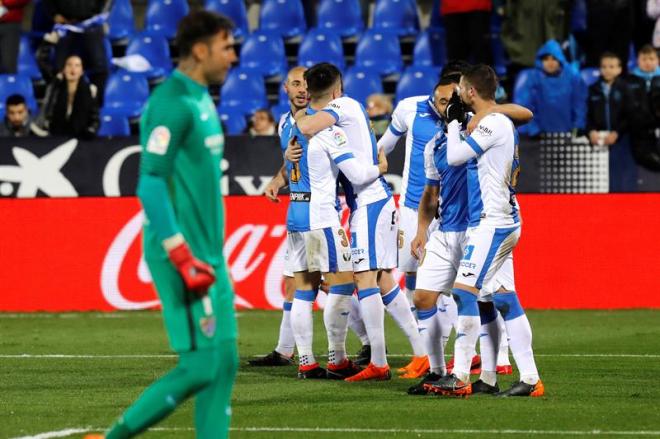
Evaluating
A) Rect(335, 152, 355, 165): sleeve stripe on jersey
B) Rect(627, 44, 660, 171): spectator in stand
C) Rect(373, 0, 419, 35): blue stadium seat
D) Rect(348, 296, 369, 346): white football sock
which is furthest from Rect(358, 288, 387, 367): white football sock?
Rect(373, 0, 419, 35): blue stadium seat

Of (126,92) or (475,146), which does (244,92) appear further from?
(475,146)

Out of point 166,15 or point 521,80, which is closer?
point 521,80

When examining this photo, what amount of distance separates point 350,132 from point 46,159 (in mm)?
6542

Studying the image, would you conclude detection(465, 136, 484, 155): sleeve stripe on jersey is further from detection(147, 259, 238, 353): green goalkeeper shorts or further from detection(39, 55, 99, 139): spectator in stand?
detection(39, 55, 99, 139): spectator in stand

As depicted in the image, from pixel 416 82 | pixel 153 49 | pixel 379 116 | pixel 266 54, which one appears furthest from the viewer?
pixel 153 49

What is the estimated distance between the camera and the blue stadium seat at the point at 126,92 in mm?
18422

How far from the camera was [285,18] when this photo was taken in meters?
20.0

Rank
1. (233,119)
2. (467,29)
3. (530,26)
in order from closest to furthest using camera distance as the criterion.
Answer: (530,26) → (467,29) → (233,119)

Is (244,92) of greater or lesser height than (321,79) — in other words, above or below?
below

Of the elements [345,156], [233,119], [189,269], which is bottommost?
[233,119]

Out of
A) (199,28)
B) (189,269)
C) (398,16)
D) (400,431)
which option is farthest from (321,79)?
(398,16)

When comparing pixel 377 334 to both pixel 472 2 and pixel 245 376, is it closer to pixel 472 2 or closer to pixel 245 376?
pixel 245 376

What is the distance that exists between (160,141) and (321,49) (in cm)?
1369

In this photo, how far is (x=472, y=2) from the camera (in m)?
17.5
